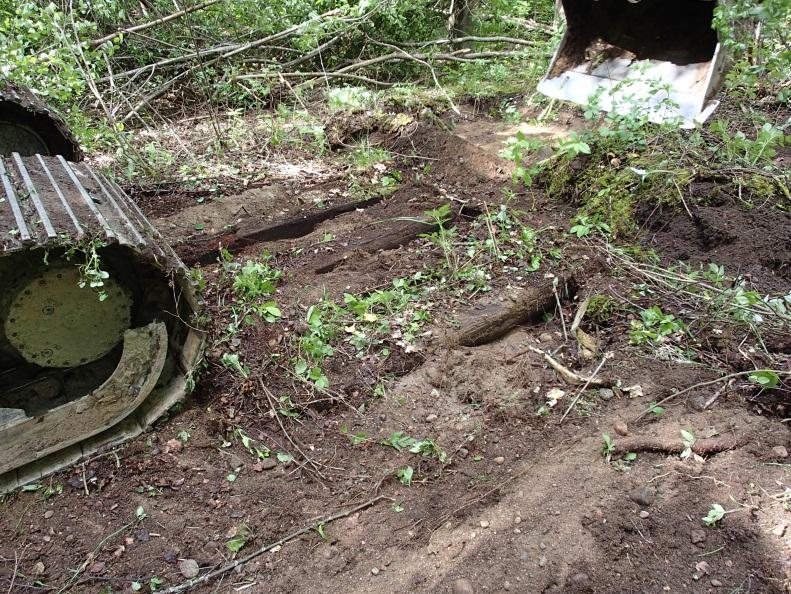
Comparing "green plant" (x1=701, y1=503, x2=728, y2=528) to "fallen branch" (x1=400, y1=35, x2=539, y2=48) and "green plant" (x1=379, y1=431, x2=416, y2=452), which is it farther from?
"fallen branch" (x1=400, y1=35, x2=539, y2=48)

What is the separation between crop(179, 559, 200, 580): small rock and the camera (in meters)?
2.22

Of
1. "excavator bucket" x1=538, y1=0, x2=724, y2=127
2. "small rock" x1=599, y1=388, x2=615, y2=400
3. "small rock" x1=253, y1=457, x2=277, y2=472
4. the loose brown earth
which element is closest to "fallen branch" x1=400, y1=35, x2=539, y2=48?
"excavator bucket" x1=538, y1=0, x2=724, y2=127

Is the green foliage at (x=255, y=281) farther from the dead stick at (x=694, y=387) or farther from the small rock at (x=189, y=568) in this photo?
the dead stick at (x=694, y=387)

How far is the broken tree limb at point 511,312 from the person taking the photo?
3232mm

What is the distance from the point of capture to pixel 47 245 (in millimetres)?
2145

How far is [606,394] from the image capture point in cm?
282

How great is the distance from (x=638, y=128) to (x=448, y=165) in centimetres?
162

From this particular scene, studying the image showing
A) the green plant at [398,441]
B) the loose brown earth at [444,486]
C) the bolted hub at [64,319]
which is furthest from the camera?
the green plant at [398,441]

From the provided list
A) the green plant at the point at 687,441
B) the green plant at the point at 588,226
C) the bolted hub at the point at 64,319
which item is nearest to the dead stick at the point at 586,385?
the green plant at the point at 687,441

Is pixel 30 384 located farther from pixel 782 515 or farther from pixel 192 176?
pixel 782 515

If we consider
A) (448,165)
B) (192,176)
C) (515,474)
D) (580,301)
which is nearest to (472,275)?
(580,301)

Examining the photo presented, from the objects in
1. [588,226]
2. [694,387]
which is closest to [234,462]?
[694,387]

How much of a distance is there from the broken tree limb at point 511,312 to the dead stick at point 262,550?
3.74 ft

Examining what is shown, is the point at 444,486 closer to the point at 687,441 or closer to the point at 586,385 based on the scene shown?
the point at 586,385
